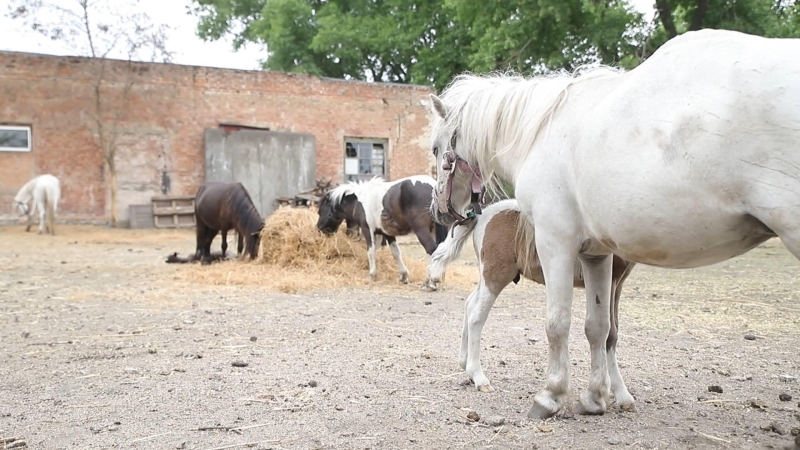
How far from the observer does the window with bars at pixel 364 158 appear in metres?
20.4

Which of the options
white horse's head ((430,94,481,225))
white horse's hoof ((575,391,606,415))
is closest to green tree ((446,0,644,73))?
white horse's head ((430,94,481,225))

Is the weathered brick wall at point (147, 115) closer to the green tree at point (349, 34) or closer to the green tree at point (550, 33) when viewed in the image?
the green tree at point (550, 33)

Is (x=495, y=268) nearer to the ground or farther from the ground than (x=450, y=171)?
nearer to the ground

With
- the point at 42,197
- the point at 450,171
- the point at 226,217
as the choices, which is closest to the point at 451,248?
the point at 450,171

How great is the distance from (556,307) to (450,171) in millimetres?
1127

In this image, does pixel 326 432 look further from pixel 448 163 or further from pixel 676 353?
pixel 676 353

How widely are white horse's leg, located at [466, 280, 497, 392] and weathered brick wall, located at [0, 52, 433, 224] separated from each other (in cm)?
1398

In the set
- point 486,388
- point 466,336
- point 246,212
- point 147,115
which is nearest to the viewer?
point 486,388

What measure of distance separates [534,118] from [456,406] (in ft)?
5.27

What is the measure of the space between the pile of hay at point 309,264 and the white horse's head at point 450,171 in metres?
4.42

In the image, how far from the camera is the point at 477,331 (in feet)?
12.6

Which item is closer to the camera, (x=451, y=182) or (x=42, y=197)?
(x=451, y=182)

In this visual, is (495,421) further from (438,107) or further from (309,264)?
(309,264)

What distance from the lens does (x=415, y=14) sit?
27984 mm
